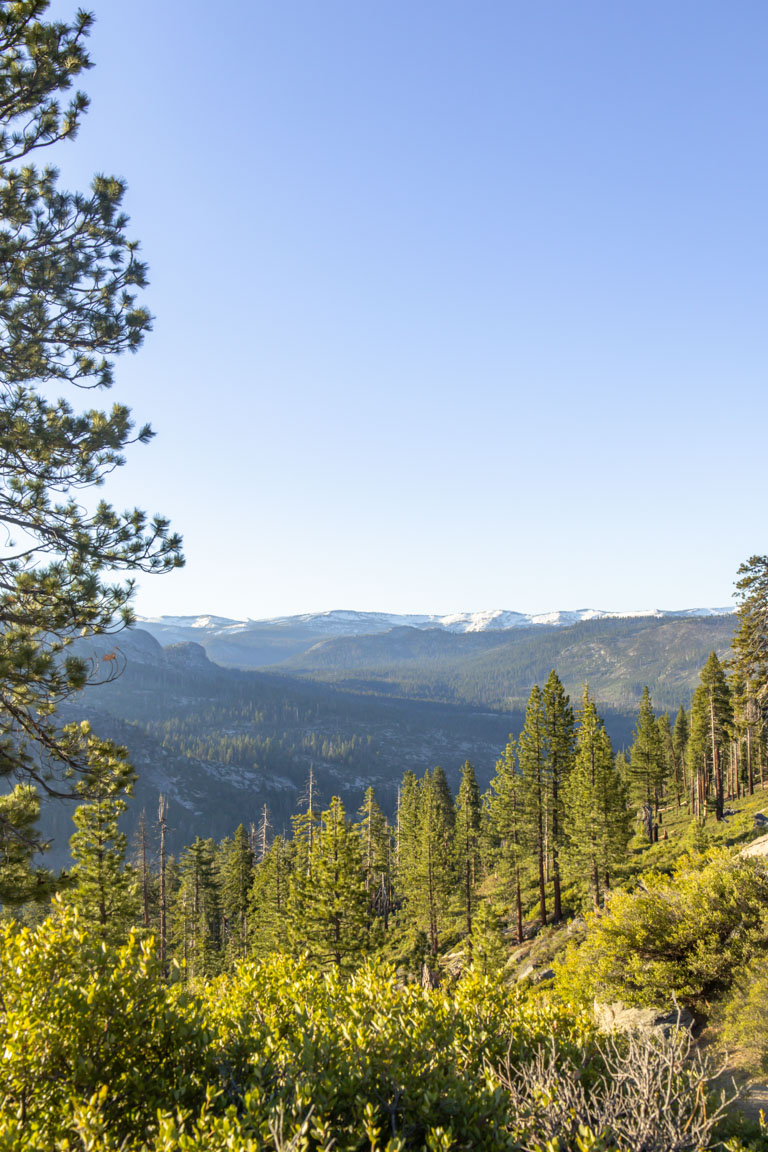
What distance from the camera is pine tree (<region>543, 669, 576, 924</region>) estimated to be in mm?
35312

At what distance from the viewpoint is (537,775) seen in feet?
119

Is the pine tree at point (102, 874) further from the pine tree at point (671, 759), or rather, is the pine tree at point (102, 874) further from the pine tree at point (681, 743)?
the pine tree at point (681, 743)

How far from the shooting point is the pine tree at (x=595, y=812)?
30453mm

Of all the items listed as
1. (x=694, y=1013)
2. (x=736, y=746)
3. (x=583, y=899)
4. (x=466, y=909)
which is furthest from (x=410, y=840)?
(x=694, y=1013)

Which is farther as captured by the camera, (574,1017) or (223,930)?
(223,930)

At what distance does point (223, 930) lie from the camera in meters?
58.5

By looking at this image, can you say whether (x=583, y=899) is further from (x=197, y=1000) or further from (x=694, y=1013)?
(x=197, y=1000)

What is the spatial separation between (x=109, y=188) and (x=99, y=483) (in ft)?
16.1

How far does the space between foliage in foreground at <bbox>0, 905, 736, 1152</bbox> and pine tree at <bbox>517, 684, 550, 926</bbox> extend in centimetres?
2825

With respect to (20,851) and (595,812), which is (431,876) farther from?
(20,851)

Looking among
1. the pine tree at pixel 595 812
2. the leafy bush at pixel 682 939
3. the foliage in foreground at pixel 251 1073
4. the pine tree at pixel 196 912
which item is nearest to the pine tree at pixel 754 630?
the pine tree at pixel 595 812

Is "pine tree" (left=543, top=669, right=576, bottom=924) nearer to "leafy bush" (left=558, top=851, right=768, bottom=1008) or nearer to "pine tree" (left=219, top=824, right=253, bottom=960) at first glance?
"leafy bush" (left=558, top=851, right=768, bottom=1008)

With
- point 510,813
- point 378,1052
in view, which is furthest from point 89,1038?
point 510,813

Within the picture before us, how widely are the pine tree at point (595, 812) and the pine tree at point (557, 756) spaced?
1.96 meters
